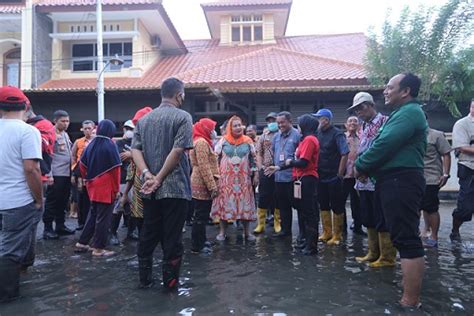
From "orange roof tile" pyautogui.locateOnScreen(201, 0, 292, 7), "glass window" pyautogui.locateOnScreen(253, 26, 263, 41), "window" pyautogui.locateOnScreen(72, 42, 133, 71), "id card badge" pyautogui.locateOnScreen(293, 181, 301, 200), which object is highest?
"orange roof tile" pyautogui.locateOnScreen(201, 0, 292, 7)

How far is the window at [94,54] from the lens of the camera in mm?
15742

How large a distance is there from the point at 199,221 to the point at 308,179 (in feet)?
4.75

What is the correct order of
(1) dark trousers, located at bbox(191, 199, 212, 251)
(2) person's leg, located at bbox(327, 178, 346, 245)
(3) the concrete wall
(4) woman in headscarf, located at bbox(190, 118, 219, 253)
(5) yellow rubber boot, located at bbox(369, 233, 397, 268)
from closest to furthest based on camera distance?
(5) yellow rubber boot, located at bbox(369, 233, 397, 268)
(4) woman in headscarf, located at bbox(190, 118, 219, 253)
(1) dark trousers, located at bbox(191, 199, 212, 251)
(2) person's leg, located at bbox(327, 178, 346, 245)
(3) the concrete wall

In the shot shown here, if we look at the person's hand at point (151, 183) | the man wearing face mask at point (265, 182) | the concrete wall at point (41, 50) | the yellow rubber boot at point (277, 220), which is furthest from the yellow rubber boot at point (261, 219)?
the concrete wall at point (41, 50)

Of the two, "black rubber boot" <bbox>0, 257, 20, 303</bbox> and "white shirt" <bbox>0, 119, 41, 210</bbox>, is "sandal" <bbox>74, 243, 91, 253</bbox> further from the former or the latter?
"white shirt" <bbox>0, 119, 41, 210</bbox>

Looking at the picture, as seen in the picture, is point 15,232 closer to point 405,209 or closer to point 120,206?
point 120,206

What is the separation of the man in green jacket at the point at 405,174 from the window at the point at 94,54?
14179mm

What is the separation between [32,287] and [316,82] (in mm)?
9884

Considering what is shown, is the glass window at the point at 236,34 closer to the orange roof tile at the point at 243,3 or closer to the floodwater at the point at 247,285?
the orange roof tile at the point at 243,3

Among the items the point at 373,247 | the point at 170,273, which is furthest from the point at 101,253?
the point at 373,247

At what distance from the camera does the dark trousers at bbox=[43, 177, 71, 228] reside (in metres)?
5.89

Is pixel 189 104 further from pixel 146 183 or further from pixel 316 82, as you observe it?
pixel 146 183

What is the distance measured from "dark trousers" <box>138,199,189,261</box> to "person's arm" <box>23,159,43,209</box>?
0.87 m

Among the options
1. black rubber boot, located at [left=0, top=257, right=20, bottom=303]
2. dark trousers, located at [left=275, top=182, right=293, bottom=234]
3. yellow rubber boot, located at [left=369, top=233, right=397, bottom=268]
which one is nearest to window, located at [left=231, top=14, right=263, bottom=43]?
dark trousers, located at [left=275, top=182, right=293, bottom=234]
